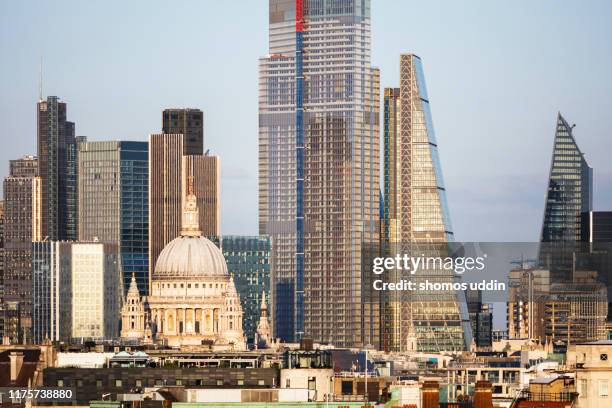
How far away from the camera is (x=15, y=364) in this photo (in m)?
143

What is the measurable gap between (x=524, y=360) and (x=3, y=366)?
196 feet

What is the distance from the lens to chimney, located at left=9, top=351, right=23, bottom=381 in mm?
140000

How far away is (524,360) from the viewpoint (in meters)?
197

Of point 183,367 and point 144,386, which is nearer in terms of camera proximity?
point 144,386

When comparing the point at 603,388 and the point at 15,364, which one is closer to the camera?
the point at 603,388

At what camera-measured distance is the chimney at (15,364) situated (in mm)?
140000

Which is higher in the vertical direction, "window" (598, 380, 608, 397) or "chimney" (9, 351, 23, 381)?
"chimney" (9, 351, 23, 381)

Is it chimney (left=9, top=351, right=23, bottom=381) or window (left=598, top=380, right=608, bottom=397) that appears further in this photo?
chimney (left=9, top=351, right=23, bottom=381)

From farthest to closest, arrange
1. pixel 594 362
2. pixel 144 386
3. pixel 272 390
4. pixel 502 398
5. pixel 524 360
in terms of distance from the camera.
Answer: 1. pixel 524 360
2. pixel 144 386
3. pixel 272 390
4. pixel 502 398
5. pixel 594 362

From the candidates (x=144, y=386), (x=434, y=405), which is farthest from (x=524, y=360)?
(x=434, y=405)

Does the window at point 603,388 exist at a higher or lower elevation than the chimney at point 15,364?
lower

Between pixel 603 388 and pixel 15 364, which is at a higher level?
pixel 15 364

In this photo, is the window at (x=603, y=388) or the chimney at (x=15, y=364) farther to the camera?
the chimney at (x=15, y=364)

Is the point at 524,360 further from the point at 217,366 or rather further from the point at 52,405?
the point at 52,405
